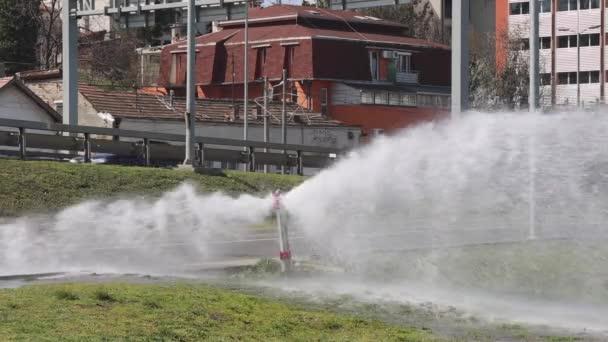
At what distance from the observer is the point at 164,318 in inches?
388

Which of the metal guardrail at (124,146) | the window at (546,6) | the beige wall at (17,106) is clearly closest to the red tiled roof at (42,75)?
the beige wall at (17,106)

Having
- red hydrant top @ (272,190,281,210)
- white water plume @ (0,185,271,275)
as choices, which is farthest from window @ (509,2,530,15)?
red hydrant top @ (272,190,281,210)

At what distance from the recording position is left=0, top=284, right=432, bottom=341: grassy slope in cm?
900

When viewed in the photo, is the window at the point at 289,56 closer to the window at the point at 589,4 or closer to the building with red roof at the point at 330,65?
the building with red roof at the point at 330,65

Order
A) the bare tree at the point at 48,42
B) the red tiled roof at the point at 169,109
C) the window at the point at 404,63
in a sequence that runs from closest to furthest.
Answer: the red tiled roof at the point at 169,109, the window at the point at 404,63, the bare tree at the point at 48,42

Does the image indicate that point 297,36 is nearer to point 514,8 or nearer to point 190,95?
point 514,8

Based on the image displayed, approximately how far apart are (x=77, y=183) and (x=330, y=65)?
4520 cm

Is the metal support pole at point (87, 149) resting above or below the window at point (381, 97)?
below

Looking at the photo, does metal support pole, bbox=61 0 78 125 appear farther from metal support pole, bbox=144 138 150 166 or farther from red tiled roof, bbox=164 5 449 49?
red tiled roof, bbox=164 5 449 49

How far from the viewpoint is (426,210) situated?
50.0 ft

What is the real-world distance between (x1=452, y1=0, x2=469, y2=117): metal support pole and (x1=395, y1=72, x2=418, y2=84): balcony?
47563 millimetres

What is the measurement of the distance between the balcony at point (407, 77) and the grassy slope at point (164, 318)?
6075 cm

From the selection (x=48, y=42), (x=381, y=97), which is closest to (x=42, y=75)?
(x=48, y=42)

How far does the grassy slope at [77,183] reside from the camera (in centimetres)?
2273
